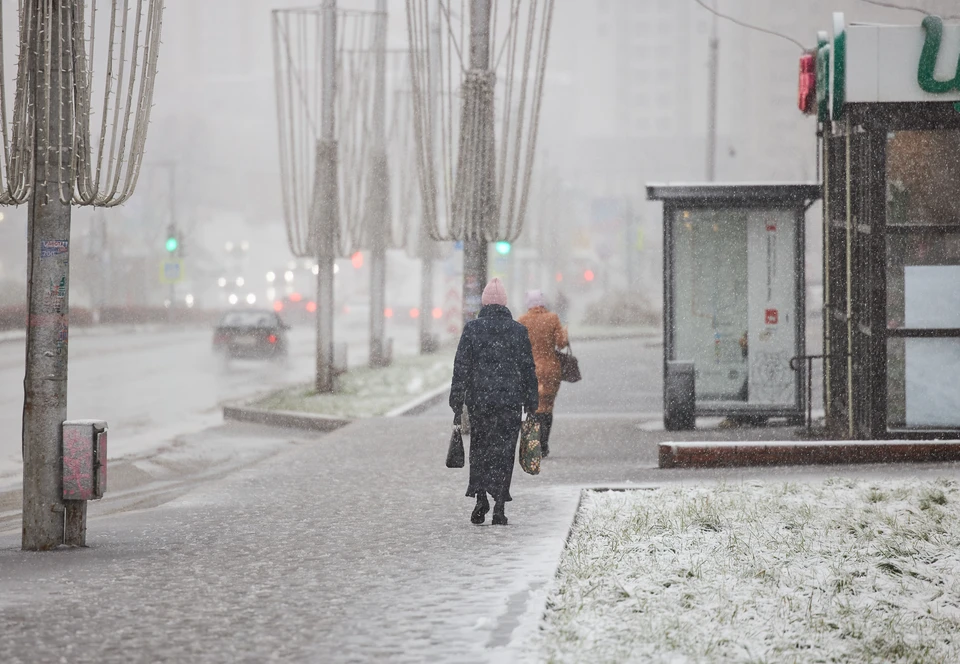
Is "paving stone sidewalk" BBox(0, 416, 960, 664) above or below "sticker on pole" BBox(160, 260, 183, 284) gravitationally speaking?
below

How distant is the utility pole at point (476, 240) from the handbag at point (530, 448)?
254 inches

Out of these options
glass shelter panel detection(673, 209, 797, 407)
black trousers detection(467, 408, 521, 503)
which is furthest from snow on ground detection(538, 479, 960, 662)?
glass shelter panel detection(673, 209, 797, 407)

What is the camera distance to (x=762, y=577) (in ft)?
24.0

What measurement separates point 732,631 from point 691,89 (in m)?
197

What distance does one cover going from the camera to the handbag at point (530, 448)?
381 inches

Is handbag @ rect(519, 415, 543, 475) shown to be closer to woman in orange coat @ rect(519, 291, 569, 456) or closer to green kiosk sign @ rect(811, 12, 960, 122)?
woman in orange coat @ rect(519, 291, 569, 456)

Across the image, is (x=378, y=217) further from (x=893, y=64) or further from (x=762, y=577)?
(x=762, y=577)

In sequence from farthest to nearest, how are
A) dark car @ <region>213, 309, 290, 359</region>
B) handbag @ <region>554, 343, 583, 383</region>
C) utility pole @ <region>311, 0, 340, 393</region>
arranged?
dark car @ <region>213, 309, 290, 359</region> < utility pole @ <region>311, 0, 340, 393</region> < handbag @ <region>554, 343, 583, 383</region>

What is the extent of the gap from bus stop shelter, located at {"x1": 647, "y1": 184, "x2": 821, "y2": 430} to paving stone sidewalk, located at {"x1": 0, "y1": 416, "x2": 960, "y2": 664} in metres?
4.01

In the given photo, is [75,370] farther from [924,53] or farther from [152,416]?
[924,53]

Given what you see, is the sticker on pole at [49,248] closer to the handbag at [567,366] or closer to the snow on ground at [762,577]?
the snow on ground at [762,577]

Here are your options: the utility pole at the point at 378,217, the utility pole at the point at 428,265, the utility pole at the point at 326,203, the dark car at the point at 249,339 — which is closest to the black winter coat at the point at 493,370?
the utility pole at the point at 326,203

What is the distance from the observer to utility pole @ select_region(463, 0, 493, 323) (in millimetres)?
16219

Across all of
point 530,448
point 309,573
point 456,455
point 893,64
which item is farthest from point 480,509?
point 893,64
